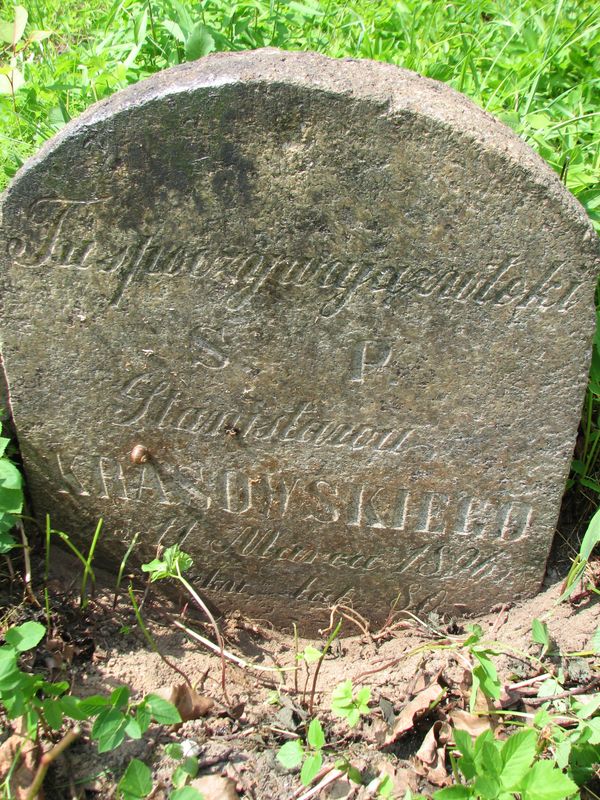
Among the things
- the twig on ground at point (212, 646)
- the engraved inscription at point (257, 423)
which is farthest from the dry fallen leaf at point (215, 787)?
the engraved inscription at point (257, 423)

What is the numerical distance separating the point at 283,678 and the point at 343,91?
63.5 inches

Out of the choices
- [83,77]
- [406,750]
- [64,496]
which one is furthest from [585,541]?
[83,77]

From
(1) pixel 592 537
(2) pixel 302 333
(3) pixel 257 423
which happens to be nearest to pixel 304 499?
(3) pixel 257 423

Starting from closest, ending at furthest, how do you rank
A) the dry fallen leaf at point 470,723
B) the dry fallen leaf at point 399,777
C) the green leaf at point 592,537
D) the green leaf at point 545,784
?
1. the green leaf at point 545,784
2. the dry fallen leaf at point 399,777
3. the dry fallen leaf at point 470,723
4. the green leaf at point 592,537

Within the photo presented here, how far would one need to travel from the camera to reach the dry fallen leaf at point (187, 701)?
84.7 inches

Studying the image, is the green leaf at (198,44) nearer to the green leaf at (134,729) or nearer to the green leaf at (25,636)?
the green leaf at (25,636)

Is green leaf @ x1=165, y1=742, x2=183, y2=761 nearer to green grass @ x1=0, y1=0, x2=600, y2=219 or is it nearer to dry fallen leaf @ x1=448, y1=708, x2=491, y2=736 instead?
dry fallen leaf @ x1=448, y1=708, x2=491, y2=736

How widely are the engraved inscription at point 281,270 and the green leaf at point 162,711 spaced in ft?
3.22

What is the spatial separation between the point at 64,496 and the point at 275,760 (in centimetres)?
96

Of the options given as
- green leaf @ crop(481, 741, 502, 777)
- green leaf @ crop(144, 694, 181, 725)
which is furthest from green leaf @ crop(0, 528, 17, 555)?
green leaf @ crop(481, 741, 502, 777)

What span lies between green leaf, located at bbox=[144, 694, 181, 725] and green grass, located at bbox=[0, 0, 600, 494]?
5.03 ft

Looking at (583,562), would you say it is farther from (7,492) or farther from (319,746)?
(7,492)

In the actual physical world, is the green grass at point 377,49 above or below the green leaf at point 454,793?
above

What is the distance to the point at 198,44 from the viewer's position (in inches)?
108
